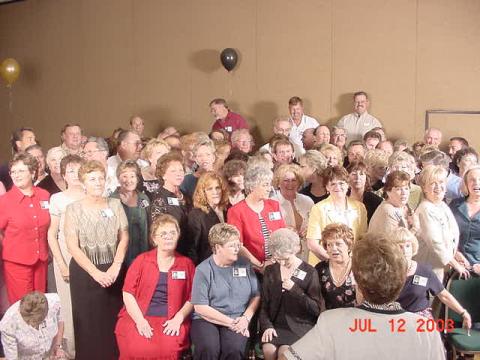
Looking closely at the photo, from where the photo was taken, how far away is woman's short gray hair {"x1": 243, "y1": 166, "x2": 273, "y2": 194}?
403cm

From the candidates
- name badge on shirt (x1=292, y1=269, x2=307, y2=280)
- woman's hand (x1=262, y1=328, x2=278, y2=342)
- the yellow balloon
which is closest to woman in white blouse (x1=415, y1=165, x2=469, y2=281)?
name badge on shirt (x1=292, y1=269, x2=307, y2=280)

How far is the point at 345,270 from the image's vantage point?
11.6 ft

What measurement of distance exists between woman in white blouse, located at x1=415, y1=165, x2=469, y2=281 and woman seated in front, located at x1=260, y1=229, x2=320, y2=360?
36.0 inches

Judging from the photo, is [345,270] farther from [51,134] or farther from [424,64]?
[51,134]

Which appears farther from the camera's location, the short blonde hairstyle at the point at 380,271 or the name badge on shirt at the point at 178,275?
the name badge on shirt at the point at 178,275

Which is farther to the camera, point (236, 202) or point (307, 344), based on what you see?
point (236, 202)

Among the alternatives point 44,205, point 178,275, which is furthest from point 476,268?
point 44,205

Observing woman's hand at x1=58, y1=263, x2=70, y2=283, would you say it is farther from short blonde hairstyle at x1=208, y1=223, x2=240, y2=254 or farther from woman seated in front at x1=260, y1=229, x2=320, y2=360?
woman seated in front at x1=260, y1=229, x2=320, y2=360

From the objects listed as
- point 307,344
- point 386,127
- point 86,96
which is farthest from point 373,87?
point 307,344

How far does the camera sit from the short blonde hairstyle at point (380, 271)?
208cm

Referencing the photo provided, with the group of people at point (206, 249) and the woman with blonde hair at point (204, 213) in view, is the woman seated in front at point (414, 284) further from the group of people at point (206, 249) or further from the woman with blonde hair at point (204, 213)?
the woman with blonde hair at point (204, 213)

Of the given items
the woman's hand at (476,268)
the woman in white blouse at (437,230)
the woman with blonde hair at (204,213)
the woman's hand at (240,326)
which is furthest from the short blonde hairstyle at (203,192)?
the woman's hand at (476,268)

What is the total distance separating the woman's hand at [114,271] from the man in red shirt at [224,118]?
13.2ft

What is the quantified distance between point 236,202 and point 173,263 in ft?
2.39
